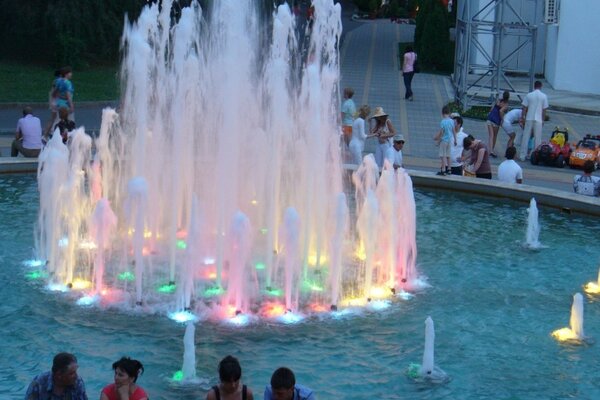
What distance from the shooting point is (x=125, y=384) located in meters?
5.88

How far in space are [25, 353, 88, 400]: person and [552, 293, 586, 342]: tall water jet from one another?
182 inches

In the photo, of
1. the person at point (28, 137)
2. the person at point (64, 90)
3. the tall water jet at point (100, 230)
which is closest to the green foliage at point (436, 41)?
the person at point (64, 90)

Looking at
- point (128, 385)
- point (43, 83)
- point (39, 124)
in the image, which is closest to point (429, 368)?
point (128, 385)

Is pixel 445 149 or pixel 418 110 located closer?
pixel 445 149

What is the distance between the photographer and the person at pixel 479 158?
47.4 ft

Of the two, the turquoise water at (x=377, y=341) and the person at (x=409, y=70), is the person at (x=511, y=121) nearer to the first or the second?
the person at (x=409, y=70)

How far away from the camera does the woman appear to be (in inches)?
230

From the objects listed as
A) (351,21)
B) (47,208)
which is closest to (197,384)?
(47,208)

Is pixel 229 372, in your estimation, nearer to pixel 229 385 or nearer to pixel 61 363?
pixel 229 385

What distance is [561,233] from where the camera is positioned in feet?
41.0

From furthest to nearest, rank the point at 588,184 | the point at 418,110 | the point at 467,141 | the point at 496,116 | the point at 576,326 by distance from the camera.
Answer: the point at 418,110 < the point at 496,116 < the point at 467,141 < the point at 588,184 < the point at 576,326

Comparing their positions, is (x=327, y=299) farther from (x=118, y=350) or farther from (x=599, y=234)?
(x=599, y=234)

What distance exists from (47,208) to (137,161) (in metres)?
1.91

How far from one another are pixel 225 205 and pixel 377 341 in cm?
326
